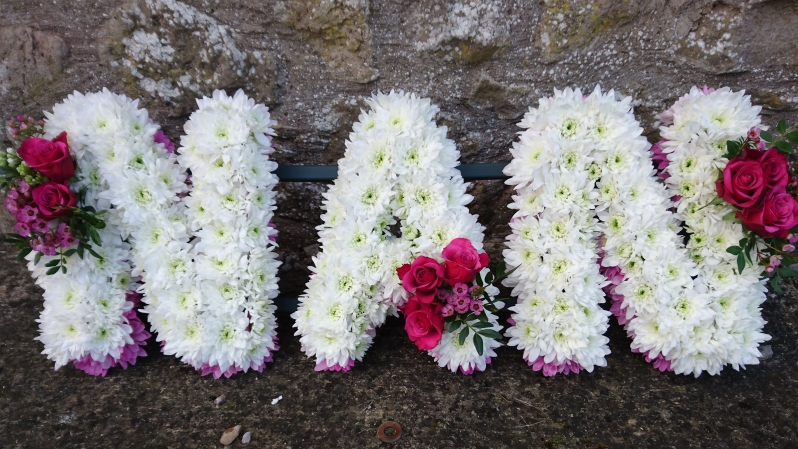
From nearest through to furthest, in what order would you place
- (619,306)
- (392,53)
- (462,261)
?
(462,261)
(619,306)
(392,53)

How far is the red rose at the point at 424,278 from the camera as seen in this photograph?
1479 mm

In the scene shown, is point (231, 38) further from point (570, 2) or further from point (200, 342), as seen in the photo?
point (570, 2)

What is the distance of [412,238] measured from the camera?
5.31 feet

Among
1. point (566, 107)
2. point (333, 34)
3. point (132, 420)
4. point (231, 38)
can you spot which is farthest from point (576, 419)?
point (231, 38)

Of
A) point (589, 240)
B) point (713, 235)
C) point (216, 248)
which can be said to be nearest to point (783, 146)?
point (713, 235)

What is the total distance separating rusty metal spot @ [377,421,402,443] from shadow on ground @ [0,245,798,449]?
19 mm

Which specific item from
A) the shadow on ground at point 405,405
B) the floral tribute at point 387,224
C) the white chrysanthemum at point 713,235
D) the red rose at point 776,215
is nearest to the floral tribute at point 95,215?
the shadow on ground at point 405,405

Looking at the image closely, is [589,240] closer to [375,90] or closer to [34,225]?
[375,90]

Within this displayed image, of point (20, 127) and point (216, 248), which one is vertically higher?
point (20, 127)

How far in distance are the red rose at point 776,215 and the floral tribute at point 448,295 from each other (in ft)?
2.32

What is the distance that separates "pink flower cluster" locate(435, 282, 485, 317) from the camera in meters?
1.48

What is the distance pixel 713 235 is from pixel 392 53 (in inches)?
46.3

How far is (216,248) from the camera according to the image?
1.65 m

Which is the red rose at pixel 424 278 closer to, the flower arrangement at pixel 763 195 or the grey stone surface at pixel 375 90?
the grey stone surface at pixel 375 90
